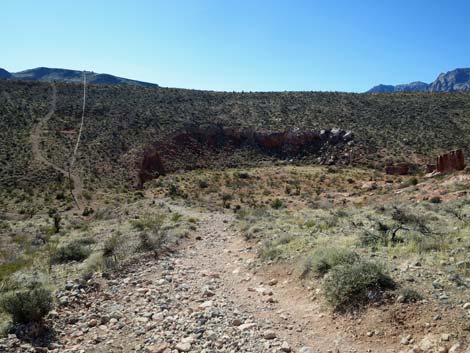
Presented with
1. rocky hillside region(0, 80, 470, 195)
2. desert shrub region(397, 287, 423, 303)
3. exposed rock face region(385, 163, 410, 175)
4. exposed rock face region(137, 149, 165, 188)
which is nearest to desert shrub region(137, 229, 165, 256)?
desert shrub region(397, 287, 423, 303)

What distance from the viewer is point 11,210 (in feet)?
103

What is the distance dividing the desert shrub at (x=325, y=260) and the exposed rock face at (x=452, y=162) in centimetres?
2445

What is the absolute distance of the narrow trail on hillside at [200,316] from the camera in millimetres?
5977

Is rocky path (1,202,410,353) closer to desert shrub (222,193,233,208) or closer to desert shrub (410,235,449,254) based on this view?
desert shrub (410,235,449,254)

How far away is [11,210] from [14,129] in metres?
19.0

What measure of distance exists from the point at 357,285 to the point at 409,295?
→ 84cm

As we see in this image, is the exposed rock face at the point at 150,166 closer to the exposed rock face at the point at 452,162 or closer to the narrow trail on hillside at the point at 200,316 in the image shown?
the exposed rock face at the point at 452,162

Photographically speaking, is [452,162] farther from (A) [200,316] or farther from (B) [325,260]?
(A) [200,316]

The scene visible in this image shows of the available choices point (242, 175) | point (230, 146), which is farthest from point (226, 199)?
point (230, 146)

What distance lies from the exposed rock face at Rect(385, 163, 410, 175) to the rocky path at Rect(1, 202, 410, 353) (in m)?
30.9

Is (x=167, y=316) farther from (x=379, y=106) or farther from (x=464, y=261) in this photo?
(x=379, y=106)

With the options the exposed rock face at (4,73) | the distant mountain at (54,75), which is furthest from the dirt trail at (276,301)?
the exposed rock face at (4,73)

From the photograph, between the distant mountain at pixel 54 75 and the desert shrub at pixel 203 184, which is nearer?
the desert shrub at pixel 203 184

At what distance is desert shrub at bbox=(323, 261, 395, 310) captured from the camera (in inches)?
256
